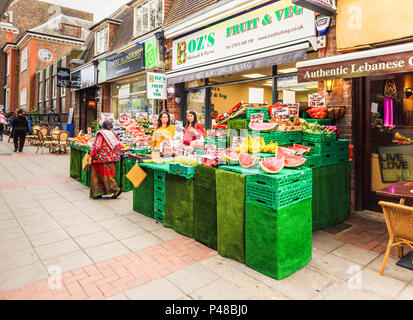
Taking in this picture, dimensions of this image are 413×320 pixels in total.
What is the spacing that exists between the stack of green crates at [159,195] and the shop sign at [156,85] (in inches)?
241

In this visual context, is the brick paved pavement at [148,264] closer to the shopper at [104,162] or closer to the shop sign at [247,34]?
the shopper at [104,162]

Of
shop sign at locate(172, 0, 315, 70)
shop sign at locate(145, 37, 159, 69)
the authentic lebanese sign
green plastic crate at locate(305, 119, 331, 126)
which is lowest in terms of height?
green plastic crate at locate(305, 119, 331, 126)

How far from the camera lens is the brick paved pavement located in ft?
9.46

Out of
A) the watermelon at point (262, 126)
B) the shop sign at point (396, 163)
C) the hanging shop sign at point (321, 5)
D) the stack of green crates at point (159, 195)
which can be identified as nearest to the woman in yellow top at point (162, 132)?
the stack of green crates at point (159, 195)

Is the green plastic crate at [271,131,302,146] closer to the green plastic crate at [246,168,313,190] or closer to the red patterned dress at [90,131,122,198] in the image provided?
the green plastic crate at [246,168,313,190]

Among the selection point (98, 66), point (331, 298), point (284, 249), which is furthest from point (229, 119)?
point (98, 66)

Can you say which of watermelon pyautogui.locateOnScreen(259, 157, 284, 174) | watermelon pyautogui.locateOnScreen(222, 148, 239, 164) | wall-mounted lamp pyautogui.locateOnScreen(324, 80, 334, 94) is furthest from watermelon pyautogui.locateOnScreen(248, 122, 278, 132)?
wall-mounted lamp pyautogui.locateOnScreen(324, 80, 334, 94)

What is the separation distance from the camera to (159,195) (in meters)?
4.90

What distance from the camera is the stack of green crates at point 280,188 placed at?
299 centimetres

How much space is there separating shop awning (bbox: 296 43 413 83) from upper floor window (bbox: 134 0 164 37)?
8.37m

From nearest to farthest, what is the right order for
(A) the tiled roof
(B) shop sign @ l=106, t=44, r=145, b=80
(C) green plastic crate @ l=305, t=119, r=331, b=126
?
(C) green plastic crate @ l=305, t=119, r=331, b=126
(A) the tiled roof
(B) shop sign @ l=106, t=44, r=145, b=80

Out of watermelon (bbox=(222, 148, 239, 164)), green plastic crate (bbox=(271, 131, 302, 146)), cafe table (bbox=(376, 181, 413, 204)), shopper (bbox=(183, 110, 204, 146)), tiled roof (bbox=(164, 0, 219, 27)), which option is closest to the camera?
cafe table (bbox=(376, 181, 413, 204))

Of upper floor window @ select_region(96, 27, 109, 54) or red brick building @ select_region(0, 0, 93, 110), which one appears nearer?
upper floor window @ select_region(96, 27, 109, 54)

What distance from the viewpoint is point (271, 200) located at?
302 cm
